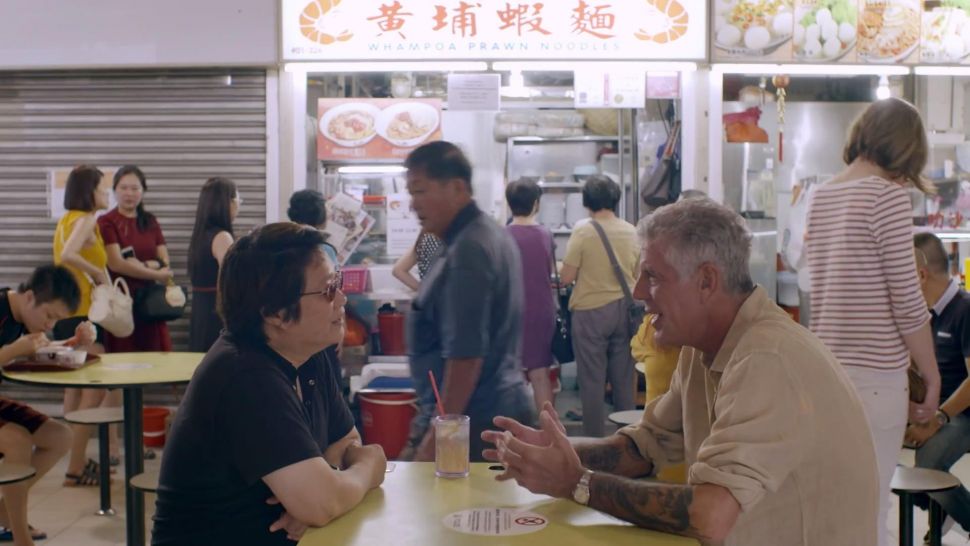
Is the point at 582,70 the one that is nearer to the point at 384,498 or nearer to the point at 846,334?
the point at 846,334

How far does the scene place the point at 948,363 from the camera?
452cm

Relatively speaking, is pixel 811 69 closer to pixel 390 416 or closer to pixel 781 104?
pixel 781 104

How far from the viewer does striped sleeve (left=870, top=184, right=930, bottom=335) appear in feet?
10.8

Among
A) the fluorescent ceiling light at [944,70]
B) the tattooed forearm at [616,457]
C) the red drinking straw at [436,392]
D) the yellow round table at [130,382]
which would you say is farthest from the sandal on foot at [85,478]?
the fluorescent ceiling light at [944,70]

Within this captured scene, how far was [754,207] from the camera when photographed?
6.97 m

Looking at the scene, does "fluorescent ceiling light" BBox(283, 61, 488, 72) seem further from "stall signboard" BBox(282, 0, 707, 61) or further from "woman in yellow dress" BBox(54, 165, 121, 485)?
"woman in yellow dress" BBox(54, 165, 121, 485)

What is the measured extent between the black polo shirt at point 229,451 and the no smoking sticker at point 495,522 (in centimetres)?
35

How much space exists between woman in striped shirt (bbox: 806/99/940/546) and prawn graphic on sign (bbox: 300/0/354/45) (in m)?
3.83

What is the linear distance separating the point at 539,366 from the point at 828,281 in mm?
2808

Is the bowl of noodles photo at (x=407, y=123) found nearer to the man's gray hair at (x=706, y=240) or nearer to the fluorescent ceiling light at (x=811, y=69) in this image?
the fluorescent ceiling light at (x=811, y=69)

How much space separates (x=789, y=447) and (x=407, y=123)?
511cm

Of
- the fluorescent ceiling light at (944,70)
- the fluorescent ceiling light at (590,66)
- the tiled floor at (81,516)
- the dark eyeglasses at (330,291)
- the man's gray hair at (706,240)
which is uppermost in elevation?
the fluorescent ceiling light at (590,66)

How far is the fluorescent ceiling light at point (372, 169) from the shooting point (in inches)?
269

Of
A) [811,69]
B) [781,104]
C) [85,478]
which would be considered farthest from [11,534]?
[781,104]
